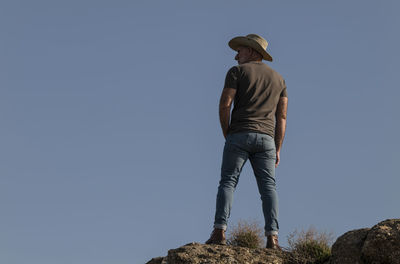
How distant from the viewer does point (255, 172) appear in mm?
8781

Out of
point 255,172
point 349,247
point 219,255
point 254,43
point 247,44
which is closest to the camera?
point 349,247

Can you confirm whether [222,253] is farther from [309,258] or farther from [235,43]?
[235,43]

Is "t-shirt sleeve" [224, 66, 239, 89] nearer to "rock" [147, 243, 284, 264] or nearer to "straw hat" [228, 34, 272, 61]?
"straw hat" [228, 34, 272, 61]

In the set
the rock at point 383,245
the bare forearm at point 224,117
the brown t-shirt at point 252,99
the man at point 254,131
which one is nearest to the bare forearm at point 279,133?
the man at point 254,131

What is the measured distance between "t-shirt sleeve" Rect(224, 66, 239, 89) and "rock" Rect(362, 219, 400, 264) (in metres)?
3.04

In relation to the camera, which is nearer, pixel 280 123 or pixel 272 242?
pixel 272 242

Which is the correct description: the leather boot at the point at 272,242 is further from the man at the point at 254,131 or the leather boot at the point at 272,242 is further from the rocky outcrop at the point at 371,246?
the rocky outcrop at the point at 371,246

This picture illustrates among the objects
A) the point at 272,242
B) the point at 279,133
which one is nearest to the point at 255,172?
the point at 279,133

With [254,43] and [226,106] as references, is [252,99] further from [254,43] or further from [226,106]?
[254,43]

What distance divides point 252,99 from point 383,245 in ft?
9.92

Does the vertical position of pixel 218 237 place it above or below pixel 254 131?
below

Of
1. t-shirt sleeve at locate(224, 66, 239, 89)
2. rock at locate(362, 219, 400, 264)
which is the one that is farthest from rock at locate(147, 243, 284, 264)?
t-shirt sleeve at locate(224, 66, 239, 89)

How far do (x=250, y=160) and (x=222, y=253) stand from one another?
5.14ft

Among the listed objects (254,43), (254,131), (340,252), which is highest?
(254,43)
